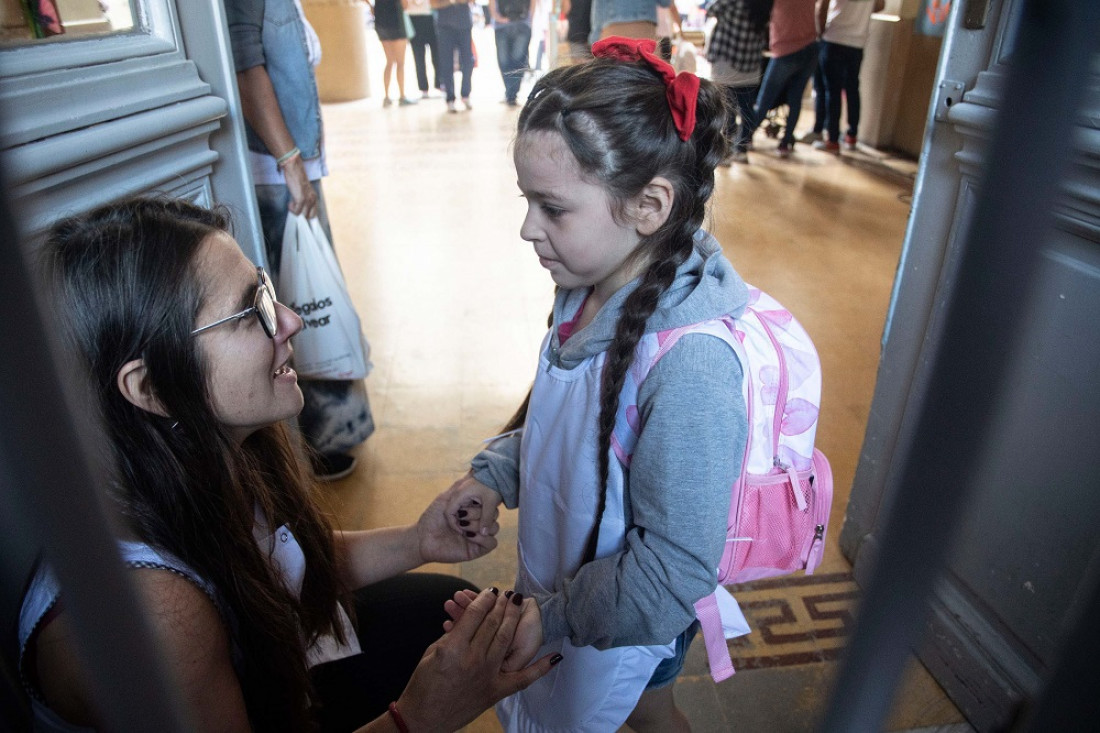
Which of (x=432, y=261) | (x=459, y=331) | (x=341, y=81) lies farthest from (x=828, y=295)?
(x=341, y=81)

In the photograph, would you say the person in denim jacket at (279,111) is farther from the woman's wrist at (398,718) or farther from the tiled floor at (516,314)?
the woman's wrist at (398,718)

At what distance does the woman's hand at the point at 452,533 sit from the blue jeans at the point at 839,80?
6.19m

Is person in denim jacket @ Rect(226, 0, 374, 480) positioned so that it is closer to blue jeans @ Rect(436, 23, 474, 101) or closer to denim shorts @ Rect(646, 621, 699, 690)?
denim shorts @ Rect(646, 621, 699, 690)

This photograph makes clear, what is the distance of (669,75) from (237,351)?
0.75 metres

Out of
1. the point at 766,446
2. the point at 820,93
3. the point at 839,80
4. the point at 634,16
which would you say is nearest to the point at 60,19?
the point at 766,446

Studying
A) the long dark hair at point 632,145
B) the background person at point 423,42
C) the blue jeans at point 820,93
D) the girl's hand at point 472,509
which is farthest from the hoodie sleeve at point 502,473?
the background person at point 423,42

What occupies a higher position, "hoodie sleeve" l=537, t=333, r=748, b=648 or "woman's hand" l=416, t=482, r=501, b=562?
"hoodie sleeve" l=537, t=333, r=748, b=648

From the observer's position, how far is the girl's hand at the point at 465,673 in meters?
0.98

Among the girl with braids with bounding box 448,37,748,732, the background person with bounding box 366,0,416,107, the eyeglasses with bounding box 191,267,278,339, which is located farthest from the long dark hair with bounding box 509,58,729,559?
the background person with bounding box 366,0,416,107

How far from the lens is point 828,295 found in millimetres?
3875

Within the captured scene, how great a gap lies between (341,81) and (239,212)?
28.9 ft

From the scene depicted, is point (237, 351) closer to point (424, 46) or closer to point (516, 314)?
point (516, 314)

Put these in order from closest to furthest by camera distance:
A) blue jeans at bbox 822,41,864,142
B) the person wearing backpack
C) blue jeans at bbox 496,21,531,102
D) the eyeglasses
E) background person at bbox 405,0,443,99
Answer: the eyeglasses, blue jeans at bbox 822,41,864,142, background person at bbox 405,0,443,99, the person wearing backpack, blue jeans at bbox 496,21,531,102

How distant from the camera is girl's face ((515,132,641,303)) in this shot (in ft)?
3.76
